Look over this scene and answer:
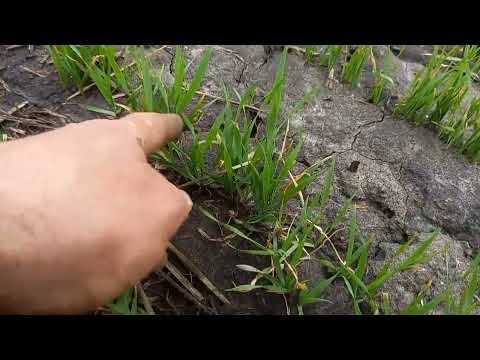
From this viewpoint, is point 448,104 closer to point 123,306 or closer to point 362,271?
point 362,271

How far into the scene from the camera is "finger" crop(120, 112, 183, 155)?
1.02 meters

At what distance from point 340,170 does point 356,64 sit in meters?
0.38

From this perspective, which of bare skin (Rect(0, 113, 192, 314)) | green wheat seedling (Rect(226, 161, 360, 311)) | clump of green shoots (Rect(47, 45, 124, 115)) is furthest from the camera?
clump of green shoots (Rect(47, 45, 124, 115))

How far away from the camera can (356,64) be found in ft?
5.03

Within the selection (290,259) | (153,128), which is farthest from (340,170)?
(153,128)

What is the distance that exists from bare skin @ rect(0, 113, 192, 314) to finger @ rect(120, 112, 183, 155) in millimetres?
113

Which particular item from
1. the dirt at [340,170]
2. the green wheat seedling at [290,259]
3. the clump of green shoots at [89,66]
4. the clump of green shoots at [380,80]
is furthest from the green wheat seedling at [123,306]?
the clump of green shoots at [380,80]

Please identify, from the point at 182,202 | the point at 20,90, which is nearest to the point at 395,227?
the point at 182,202

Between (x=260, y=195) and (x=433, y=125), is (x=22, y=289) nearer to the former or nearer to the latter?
(x=260, y=195)

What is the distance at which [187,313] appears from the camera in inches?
44.1

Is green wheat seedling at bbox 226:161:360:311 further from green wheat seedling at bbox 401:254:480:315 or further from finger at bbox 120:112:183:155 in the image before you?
finger at bbox 120:112:183:155

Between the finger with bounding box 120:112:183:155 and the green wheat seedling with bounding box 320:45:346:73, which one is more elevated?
the green wheat seedling with bounding box 320:45:346:73

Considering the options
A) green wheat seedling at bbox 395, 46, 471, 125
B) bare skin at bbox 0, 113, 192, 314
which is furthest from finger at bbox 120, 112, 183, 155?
green wheat seedling at bbox 395, 46, 471, 125
